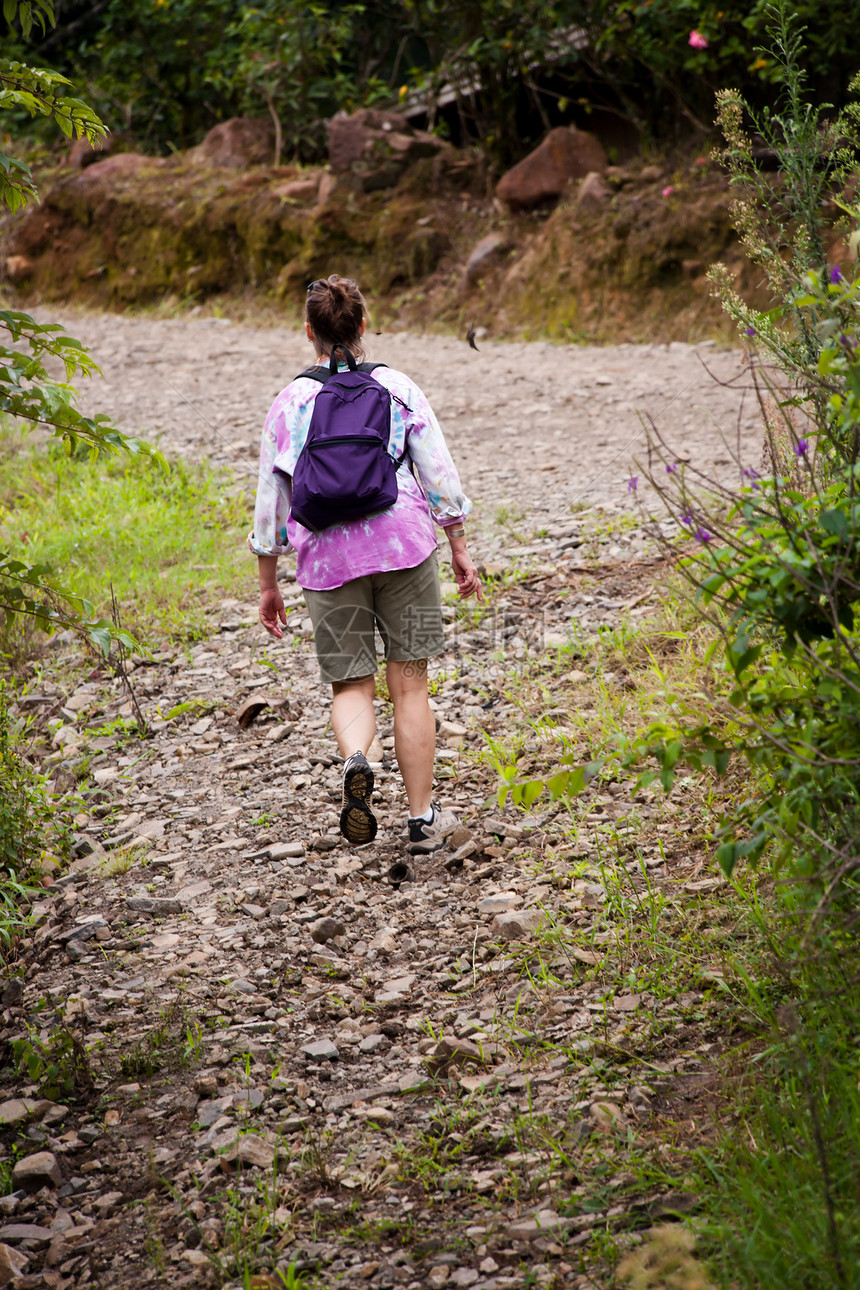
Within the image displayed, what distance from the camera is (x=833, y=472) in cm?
300

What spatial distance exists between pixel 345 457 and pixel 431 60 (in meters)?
13.1

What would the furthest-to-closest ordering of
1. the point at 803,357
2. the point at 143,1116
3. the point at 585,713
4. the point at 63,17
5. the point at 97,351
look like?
the point at 63,17
the point at 97,351
the point at 585,713
the point at 803,357
the point at 143,1116

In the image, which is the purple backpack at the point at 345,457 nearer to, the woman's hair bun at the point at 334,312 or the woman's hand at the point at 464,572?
the woman's hair bun at the point at 334,312

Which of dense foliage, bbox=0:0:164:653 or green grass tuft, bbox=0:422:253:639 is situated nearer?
dense foliage, bbox=0:0:164:653

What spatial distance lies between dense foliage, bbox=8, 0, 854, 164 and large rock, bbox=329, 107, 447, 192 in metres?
0.68

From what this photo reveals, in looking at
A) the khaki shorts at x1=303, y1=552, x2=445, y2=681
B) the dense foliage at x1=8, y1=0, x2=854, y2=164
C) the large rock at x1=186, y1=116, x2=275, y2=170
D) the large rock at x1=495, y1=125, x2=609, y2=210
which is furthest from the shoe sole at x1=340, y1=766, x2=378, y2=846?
the large rock at x1=186, y1=116, x2=275, y2=170

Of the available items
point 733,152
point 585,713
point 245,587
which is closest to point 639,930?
point 585,713

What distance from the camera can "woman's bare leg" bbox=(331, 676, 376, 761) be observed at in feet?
12.1

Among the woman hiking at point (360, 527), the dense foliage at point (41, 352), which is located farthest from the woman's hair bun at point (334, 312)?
the dense foliage at point (41, 352)

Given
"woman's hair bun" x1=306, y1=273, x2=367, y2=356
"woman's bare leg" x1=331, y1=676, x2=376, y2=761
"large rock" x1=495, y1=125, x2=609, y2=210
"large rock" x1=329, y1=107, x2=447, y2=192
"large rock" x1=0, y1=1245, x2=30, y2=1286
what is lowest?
"large rock" x1=0, y1=1245, x2=30, y2=1286

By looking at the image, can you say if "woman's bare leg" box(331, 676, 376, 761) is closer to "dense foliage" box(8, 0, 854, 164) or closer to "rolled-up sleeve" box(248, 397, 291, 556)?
"rolled-up sleeve" box(248, 397, 291, 556)

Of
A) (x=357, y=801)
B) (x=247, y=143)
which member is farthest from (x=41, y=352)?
(x=247, y=143)

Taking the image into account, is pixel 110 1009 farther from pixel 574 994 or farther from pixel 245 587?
pixel 245 587

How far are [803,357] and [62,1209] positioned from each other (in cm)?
322
